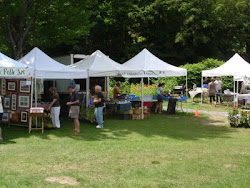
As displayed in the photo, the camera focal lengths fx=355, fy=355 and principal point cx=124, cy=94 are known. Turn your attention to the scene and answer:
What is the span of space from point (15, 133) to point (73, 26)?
27.5 ft

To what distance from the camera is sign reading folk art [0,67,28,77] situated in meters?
10.4

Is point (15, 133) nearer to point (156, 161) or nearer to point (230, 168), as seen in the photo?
point (156, 161)

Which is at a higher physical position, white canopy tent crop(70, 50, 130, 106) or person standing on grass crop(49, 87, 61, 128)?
white canopy tent crop(70, 50, 130, 106)

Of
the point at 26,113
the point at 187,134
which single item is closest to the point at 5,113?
the point at 26,113

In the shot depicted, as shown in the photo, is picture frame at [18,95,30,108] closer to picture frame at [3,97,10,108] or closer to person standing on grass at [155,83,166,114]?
picture frame at [3,97,10,108]

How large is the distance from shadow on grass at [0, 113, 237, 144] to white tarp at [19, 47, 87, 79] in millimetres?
1890

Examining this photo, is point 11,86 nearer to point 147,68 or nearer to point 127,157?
point 147,68

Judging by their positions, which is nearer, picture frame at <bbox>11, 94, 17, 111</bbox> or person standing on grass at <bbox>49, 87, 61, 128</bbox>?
person standing on grass at <bbox>49, 87, 61, 128</bbox>

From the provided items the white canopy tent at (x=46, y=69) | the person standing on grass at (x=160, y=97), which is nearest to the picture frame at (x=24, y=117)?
the white canopy tent at (x=46, y=69)

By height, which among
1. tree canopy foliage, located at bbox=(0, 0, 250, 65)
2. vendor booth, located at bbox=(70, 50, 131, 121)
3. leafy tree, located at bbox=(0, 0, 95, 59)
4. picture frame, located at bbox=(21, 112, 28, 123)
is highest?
tree canopy foliage, located at bbox=(0, 0, 250, 65)

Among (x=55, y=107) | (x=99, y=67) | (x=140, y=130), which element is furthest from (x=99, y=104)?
(x=99, y=67)

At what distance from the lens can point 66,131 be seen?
474 inches

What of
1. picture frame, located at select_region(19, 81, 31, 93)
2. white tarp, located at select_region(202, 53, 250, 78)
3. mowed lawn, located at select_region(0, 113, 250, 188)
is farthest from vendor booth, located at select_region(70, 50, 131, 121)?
white tarp, located at select_region(202, 53, 250, 78)

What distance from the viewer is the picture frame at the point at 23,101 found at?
506 inches
